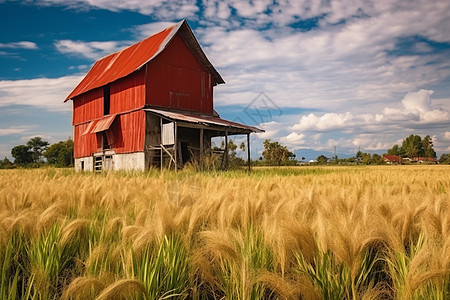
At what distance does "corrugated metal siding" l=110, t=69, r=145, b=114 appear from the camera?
20.4m

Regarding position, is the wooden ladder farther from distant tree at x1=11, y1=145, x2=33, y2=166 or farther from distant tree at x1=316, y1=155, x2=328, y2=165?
distant tree at x1=11, y1=145, x2=33, y2=166

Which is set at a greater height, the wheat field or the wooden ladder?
the wooden ladder

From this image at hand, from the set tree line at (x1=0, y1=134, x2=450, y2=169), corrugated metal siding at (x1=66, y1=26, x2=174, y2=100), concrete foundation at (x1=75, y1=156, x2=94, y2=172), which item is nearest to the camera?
corrugated metal siding at (x1=66, y1=26, x2=174, y2=100)

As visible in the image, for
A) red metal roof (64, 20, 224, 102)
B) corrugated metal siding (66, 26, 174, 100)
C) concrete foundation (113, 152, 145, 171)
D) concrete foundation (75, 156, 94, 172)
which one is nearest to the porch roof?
concrete foundation (113, 152, 145, 171)

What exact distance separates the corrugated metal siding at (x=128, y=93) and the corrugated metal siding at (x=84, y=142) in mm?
3020

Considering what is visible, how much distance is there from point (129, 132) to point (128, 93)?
2.45 m

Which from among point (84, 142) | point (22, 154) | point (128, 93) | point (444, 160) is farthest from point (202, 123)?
point (444, 160)

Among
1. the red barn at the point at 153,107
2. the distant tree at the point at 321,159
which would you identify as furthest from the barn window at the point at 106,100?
the distant tree at the point at 321,159

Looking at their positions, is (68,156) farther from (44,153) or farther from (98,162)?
(98,162)

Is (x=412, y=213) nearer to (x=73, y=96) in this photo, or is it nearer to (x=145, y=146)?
(x=145, y=146)

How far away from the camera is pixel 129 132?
21.0 meters

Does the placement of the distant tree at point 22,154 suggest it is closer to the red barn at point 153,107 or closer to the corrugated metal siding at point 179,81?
the red barn at point 153,107

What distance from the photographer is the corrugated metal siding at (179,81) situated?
2058 centimetres

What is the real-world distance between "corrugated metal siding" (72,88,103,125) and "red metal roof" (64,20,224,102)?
0.49 metres
